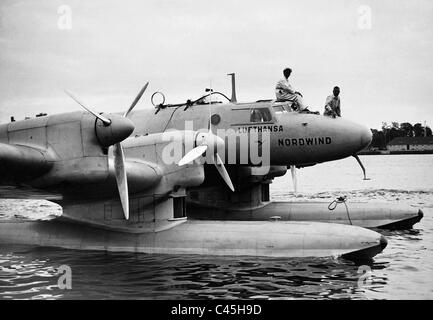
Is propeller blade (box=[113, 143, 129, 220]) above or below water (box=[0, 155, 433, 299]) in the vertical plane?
above

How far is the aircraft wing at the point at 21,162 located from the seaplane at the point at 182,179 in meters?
0.03

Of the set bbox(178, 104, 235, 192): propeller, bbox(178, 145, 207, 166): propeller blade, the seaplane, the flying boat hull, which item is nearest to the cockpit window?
the seaplane

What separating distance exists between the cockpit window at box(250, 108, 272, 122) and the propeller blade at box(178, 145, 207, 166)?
331 cm

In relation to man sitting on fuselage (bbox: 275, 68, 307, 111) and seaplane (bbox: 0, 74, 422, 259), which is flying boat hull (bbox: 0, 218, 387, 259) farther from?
man sitting on fuselage (bbox: 275, 68, 307, 111)

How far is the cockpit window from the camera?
53.3ft

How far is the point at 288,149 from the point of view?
1599cm

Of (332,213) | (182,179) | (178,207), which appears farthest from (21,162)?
(332,213)

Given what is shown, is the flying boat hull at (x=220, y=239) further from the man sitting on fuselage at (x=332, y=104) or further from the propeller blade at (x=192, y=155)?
the man sitting on fuselage at (x=332, y=104)

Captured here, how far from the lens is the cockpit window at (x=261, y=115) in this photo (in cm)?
1623
